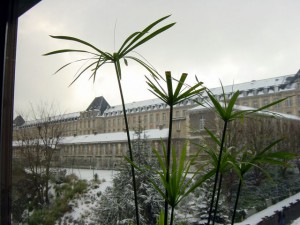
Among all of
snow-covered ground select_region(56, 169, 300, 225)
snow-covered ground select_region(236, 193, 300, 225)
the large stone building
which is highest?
the large stone building

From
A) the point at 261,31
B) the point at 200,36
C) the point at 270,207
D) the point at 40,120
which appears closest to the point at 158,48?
the point at 200,36

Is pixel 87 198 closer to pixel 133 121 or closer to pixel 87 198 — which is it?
pixel 87 198

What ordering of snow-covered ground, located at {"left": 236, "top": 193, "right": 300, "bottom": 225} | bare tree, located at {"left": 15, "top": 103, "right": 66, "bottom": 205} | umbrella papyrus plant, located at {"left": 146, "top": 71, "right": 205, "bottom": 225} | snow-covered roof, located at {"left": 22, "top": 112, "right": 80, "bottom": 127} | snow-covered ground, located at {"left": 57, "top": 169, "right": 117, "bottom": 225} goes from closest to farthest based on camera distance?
umbrella papyrus plant, located at {"left": 146, "top": 71, "right": 205, "bottom": 225}, snow-covered ground, located at {"left": 236, "top": 193, "right": 300, "bottom": 225}, snow-covered roof, located at {"left": 22, "top": 112, "right": 80, "bottom": 127}, bare tree, located at {"left": 15, "top": 103, "right": 66, "bottom": 205}, snow-covered ground, located at {"left": 57, "top": 169, "right": 117, "bottom": 225}

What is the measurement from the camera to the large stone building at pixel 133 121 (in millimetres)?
1011

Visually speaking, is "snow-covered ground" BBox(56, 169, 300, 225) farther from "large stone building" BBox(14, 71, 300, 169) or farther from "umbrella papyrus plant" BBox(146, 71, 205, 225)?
"umbrella papyrus plant" BBox(146, 71, 205, 225)

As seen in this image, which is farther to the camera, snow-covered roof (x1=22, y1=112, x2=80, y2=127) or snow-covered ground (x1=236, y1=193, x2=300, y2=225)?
snow-covered roof (x1=22, y1=112, x2=80, y2=127)

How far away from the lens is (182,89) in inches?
22.3

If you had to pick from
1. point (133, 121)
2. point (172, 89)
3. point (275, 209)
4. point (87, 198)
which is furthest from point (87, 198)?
point (172, 89)

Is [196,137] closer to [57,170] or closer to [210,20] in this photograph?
[210,20]

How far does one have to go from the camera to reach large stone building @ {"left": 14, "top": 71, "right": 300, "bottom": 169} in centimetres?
101

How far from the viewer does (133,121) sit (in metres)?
1.95

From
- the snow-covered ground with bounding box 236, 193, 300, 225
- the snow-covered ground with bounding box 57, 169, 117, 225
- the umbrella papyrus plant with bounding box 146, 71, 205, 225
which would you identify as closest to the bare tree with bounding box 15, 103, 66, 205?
the snow-covered ground with bounding box 57, 169, 117, 225

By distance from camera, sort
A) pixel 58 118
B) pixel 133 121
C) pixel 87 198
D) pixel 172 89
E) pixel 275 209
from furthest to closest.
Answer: pixel 87 198, pixel 58 118, pixel 133 121, pixel 275 209, pixel 172 89

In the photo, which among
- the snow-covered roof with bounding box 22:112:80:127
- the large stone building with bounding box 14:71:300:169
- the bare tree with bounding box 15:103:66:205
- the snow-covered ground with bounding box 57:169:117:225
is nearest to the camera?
the large stone building with bounding box 14:71:300:169
